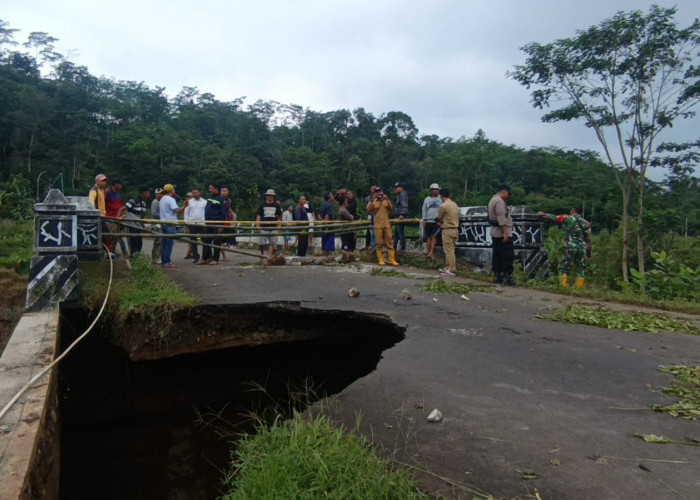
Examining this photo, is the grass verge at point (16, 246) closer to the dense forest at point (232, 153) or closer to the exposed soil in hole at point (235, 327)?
the exposed soil in hole at point (235, 327)

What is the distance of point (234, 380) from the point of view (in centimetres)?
710

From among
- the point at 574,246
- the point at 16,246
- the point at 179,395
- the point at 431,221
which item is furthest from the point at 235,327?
the point at 16,246

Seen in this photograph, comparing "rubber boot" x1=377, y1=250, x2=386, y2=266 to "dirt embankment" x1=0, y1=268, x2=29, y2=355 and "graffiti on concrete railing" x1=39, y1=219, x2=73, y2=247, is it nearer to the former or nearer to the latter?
"graffiti on concrete railing" x1=39, y1=219, x2=73, y2=247

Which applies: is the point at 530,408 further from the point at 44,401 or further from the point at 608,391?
the point at 44,401

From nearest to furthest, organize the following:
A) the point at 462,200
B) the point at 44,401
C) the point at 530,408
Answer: the point at 530,408 → the point at 44,401 → the point at 462,200

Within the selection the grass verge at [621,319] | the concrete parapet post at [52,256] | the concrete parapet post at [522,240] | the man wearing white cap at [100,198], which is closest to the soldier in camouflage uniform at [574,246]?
the concrete parapet post at [522,240]

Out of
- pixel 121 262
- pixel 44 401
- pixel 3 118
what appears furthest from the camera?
pixel 3 118

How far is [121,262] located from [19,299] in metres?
2.15

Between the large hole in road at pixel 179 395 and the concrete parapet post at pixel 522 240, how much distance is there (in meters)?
3.65

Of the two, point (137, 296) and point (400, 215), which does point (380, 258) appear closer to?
point (400, 215)

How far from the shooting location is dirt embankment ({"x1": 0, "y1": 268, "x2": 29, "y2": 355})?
7.96 metres

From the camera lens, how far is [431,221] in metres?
9.94

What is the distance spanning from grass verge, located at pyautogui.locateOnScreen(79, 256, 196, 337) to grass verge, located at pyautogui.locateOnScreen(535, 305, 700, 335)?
413 cm

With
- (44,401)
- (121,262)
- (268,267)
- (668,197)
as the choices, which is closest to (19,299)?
(121,262)
